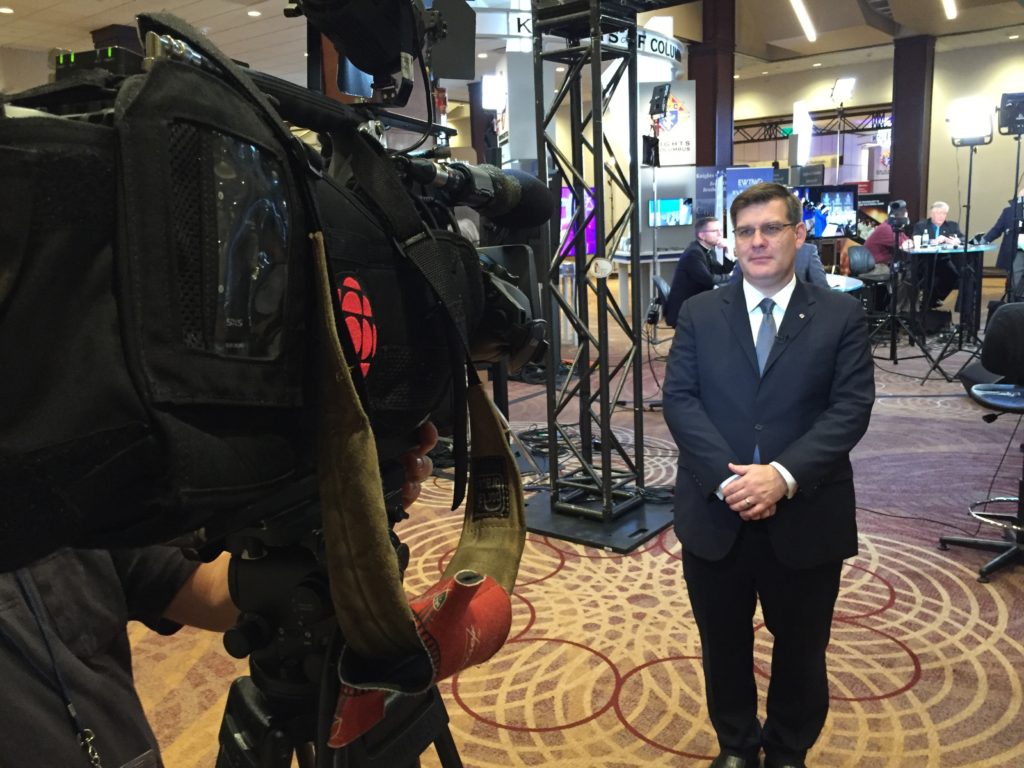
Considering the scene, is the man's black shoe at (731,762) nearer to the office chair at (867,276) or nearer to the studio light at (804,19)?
the office chair at (867,276)

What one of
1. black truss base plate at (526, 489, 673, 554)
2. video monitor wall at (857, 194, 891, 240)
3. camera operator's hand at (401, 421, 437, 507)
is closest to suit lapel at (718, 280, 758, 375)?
camera operator's hand at (401, 421, 437, 507)

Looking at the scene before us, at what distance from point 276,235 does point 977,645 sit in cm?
285

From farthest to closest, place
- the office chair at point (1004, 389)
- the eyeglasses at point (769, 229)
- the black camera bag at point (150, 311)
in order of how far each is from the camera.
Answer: the office chair at point (1004, 389)
the eyeglasses at point (769, 229)
the black camera bag at point (150, 311)

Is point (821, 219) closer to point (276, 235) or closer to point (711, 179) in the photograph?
point (711, 179)

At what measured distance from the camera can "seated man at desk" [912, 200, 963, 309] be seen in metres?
8.56

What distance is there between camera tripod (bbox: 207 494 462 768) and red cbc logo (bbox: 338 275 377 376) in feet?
0.54

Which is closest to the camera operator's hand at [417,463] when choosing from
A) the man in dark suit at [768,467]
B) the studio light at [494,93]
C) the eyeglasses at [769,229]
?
the man in dark suit at [768,467]

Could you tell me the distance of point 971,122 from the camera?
8.25 metres

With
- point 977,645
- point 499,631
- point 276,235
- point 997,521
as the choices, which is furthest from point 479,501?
point 997,521

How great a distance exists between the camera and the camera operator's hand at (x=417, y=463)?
85 cm

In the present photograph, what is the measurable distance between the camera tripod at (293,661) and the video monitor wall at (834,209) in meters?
10.4

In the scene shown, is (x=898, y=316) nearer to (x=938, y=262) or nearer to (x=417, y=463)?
(x=938, y=262)

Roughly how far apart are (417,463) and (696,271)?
201 inches

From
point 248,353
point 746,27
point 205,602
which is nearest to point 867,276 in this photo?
point 746,27
